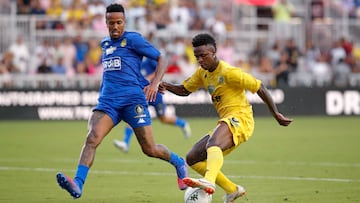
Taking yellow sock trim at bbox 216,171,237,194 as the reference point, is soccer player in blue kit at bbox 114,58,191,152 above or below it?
below

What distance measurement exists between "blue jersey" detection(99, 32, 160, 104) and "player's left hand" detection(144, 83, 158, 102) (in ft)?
1.19

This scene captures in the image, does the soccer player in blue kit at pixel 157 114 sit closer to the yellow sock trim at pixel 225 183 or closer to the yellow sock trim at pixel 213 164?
the yellow sock trim at pixel 225 183

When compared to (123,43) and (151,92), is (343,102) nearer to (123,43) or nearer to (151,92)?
(123,43)

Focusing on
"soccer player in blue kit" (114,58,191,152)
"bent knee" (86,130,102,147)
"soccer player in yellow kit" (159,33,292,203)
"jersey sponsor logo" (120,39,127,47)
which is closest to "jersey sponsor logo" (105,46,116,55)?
"jersey sponsor logo" (120,39,127,47)

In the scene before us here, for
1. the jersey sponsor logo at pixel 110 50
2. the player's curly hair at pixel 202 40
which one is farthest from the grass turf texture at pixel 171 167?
the player's curly hair at pixel 202 40

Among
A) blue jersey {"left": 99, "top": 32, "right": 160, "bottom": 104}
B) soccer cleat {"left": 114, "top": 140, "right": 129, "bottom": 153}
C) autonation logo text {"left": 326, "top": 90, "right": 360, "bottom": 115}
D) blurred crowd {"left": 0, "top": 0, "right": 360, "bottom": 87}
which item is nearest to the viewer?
blue jersey {"left": 99, "top": 32, "right": 160, "bottom": 104}

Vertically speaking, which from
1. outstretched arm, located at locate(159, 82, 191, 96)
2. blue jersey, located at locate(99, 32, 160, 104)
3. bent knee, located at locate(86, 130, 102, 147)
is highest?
blue jersey, located at locate(99, 32, 160, 104)

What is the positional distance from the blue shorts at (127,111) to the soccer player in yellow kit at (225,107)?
89 cm

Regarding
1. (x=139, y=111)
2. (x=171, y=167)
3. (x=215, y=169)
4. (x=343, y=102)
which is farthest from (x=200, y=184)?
(x=343, y=102)

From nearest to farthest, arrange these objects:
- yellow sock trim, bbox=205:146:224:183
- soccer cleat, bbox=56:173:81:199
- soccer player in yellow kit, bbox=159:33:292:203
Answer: yellow sock trim, bbox=205:146:224:183, soccer cleat, bbox=56:173:81:199, soccer player in yellow kit, bbox=159:33:292:203

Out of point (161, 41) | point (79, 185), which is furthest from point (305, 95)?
point (79, 185)

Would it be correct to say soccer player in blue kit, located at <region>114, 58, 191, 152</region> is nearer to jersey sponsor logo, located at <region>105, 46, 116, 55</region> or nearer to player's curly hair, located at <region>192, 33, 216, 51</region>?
jersey sponsor logo, located at <region>105, 46, 116, 55</region>

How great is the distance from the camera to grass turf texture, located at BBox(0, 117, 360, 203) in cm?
1136

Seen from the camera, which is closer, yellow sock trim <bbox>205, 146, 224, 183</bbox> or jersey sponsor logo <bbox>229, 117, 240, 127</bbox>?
yellow sock trim <bbox>205, 146, 224, 183</bbox>
